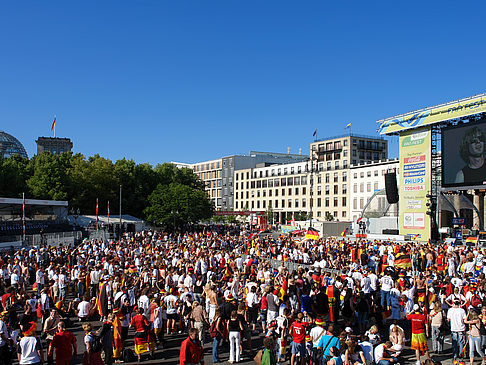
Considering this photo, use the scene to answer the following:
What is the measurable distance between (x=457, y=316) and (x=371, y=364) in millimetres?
3289

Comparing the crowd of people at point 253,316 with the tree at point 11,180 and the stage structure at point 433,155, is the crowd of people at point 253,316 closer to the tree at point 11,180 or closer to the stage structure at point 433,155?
the stage structure at point 433,155

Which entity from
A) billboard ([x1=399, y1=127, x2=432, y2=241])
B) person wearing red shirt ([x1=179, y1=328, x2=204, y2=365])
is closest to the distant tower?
billboard ([x1=399, y1=127, x2=432, y2=241])

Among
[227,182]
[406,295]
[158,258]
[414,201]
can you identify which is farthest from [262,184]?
[406,295]

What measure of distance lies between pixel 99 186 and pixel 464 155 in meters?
48.3

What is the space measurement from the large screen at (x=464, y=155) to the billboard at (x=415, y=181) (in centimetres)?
162

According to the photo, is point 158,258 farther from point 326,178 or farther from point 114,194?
point 326,178

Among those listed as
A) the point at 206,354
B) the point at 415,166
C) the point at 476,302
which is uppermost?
the point at 415,166

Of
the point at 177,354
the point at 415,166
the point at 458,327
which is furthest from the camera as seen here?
the point at 415,166

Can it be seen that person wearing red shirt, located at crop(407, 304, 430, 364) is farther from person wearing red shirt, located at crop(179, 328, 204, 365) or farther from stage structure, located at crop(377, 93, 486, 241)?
stage structure, located at crop(377, 93, 486, 241)

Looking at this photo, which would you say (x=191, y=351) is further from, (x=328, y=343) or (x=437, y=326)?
(x=437, y=326)

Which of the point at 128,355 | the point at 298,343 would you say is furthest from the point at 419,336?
the point at 128,355

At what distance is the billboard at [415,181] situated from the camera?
38.0m

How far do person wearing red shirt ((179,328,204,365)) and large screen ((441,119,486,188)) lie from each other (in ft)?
106

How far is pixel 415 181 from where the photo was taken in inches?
1539
